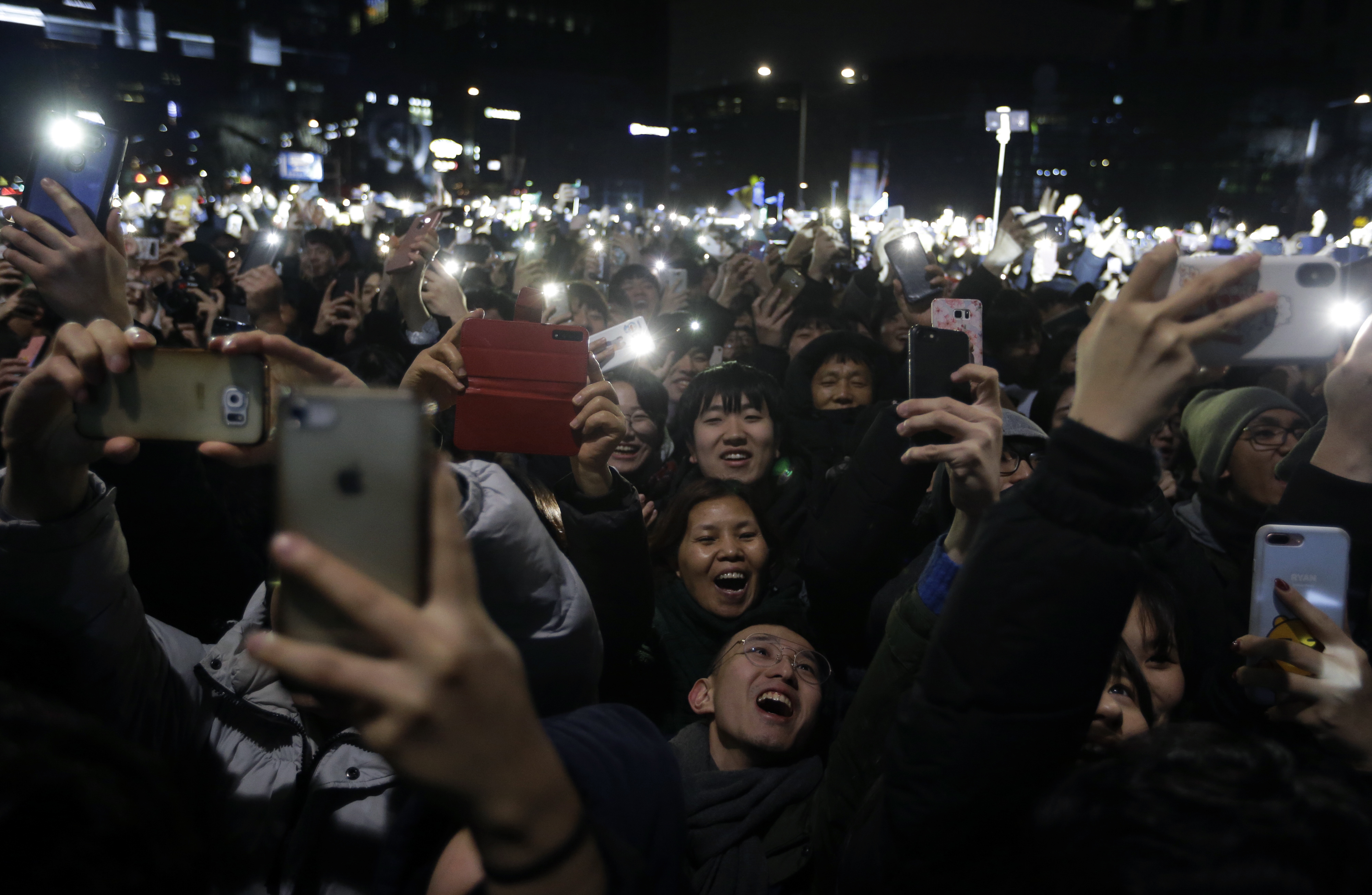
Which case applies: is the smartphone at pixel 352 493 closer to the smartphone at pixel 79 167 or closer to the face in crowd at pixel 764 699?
the smartphone at pixel 79 167

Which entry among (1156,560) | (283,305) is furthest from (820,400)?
(283,305)

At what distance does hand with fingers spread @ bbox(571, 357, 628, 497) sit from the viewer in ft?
7.26

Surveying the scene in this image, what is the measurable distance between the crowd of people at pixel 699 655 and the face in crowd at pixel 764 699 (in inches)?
0.5

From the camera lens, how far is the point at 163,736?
176 cm

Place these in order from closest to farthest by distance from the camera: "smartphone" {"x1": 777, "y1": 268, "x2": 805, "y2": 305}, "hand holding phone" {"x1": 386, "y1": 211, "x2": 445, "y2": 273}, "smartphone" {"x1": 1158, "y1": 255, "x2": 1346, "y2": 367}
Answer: "smartphone" {"x1": 1158, "y1": 255, "x2": 1346, "y2": 367}
"hand holding phone" {"x1": 386, "y1": 211, "x2": 445, "y2": 273}
"smartphone" {"x1": 777, "y1": 268, "x2": 805, "y2": 305}

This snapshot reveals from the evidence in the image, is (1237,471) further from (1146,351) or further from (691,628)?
(1146,351)

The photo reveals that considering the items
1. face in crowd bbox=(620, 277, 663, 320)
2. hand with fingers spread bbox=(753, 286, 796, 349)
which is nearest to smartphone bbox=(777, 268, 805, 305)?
hand with fingers spread bbox=(753, 286, 796, 349)

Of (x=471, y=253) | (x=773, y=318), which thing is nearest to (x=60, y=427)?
(x=773, y=318)

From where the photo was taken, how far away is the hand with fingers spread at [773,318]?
22.4ft

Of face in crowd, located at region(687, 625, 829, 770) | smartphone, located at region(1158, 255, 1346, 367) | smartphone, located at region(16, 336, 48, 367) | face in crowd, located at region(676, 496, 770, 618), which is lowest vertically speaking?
face in crowd, located at region(687, 625, 829, 770)

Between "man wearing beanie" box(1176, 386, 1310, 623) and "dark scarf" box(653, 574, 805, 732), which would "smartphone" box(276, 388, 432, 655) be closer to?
"dark scarf" box(653, 574, 805, 732)

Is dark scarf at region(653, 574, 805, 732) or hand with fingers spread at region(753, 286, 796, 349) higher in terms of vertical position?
hand with fingers spread at region(753, 286, 796, 349)

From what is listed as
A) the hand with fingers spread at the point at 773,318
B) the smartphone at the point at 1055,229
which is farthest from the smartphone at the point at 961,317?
the smartphone at the point at 1055,229

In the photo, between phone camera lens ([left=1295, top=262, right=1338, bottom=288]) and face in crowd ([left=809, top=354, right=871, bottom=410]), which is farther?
face in crowd ([left=809, top=354, right=871, bottom=410])
